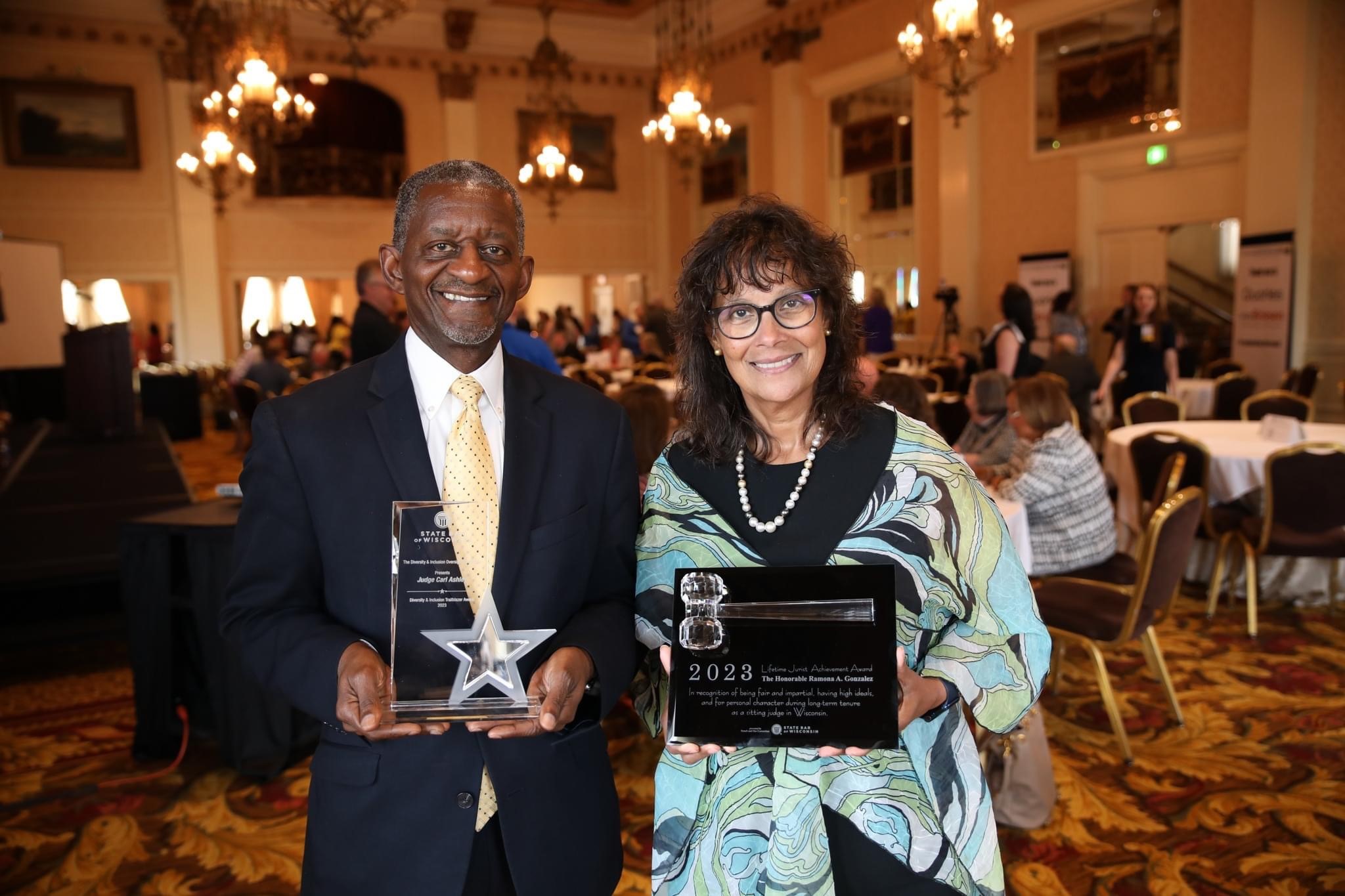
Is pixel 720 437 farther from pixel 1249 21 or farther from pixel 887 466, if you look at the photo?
pixel 1249 21

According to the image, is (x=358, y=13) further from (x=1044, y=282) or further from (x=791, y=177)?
(x=791, y=177)

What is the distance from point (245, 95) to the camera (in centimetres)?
773

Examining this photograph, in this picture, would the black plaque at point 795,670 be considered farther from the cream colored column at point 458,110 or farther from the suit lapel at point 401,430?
the cream colored column at point 458,110

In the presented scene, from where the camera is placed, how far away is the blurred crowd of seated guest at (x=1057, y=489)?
13.7ft

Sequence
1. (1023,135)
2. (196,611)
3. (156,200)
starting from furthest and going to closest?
(156,200) → (1023,135) → (196,611)

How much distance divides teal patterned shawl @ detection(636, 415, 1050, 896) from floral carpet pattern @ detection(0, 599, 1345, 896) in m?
1.50

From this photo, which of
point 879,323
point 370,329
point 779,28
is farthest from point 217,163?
point 779,28

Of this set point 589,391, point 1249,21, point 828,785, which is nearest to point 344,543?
point 589,391

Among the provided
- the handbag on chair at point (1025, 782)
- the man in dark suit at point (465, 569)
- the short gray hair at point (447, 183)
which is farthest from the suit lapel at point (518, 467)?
the handbag on chair at point (1025, 782)

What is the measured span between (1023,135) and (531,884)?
11726 millimetres

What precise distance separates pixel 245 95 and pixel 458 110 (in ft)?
31.0

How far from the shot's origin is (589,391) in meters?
1.56

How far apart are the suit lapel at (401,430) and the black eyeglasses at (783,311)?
1.62ft

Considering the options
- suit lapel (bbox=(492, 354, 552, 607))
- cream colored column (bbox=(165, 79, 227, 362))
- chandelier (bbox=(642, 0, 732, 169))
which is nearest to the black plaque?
suit lapel (bbox=(492, 354, 552, 607))
